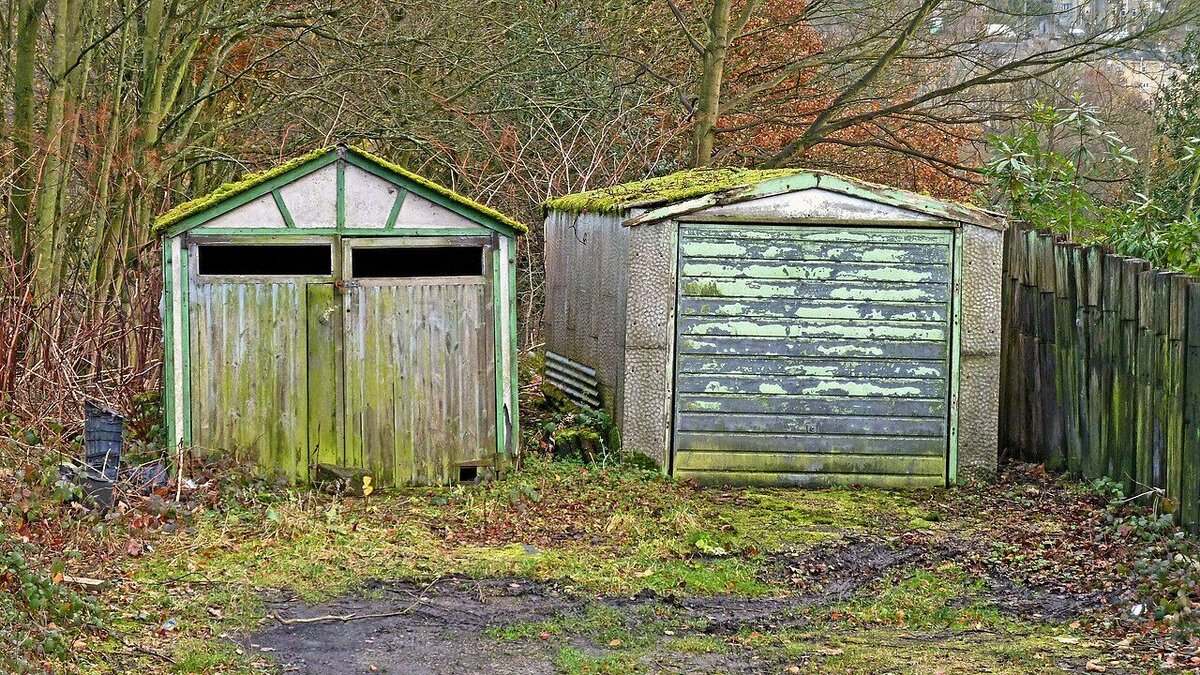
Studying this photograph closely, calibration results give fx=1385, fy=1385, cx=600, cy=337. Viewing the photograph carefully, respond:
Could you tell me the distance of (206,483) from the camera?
9094 mm

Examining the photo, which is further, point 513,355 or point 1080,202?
point 1080,202

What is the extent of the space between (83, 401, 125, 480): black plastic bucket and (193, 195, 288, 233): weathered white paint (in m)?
1.36

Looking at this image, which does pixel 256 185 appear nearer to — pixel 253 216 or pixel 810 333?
pixel 253 216

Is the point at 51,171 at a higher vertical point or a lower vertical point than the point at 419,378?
higher

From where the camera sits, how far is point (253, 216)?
935 cm

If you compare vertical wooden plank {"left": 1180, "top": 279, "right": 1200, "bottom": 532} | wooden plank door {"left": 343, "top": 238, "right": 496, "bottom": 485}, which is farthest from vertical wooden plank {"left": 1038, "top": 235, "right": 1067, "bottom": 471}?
wooden plank door {"left": 343, "top": 238, "right": 496, "bottom": 485}

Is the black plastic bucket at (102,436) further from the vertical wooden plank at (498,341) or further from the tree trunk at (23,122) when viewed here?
the vertical wooden plank at (498,341)

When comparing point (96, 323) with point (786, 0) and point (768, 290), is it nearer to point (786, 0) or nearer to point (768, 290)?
point (768, 290)

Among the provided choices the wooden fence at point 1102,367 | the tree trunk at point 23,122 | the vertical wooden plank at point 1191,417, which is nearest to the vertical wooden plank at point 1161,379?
the wooden fence at point 1102,367

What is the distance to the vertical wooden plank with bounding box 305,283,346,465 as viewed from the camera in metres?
9.52

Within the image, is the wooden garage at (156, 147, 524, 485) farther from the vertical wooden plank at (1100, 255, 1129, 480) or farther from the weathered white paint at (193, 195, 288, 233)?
the vertical wooden plank at (1100, 255, 1129, 480)

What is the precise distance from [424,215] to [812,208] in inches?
113

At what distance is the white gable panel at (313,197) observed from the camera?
9.38 m

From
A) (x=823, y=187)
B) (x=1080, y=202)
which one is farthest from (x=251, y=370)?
(x=1080, y=202)
